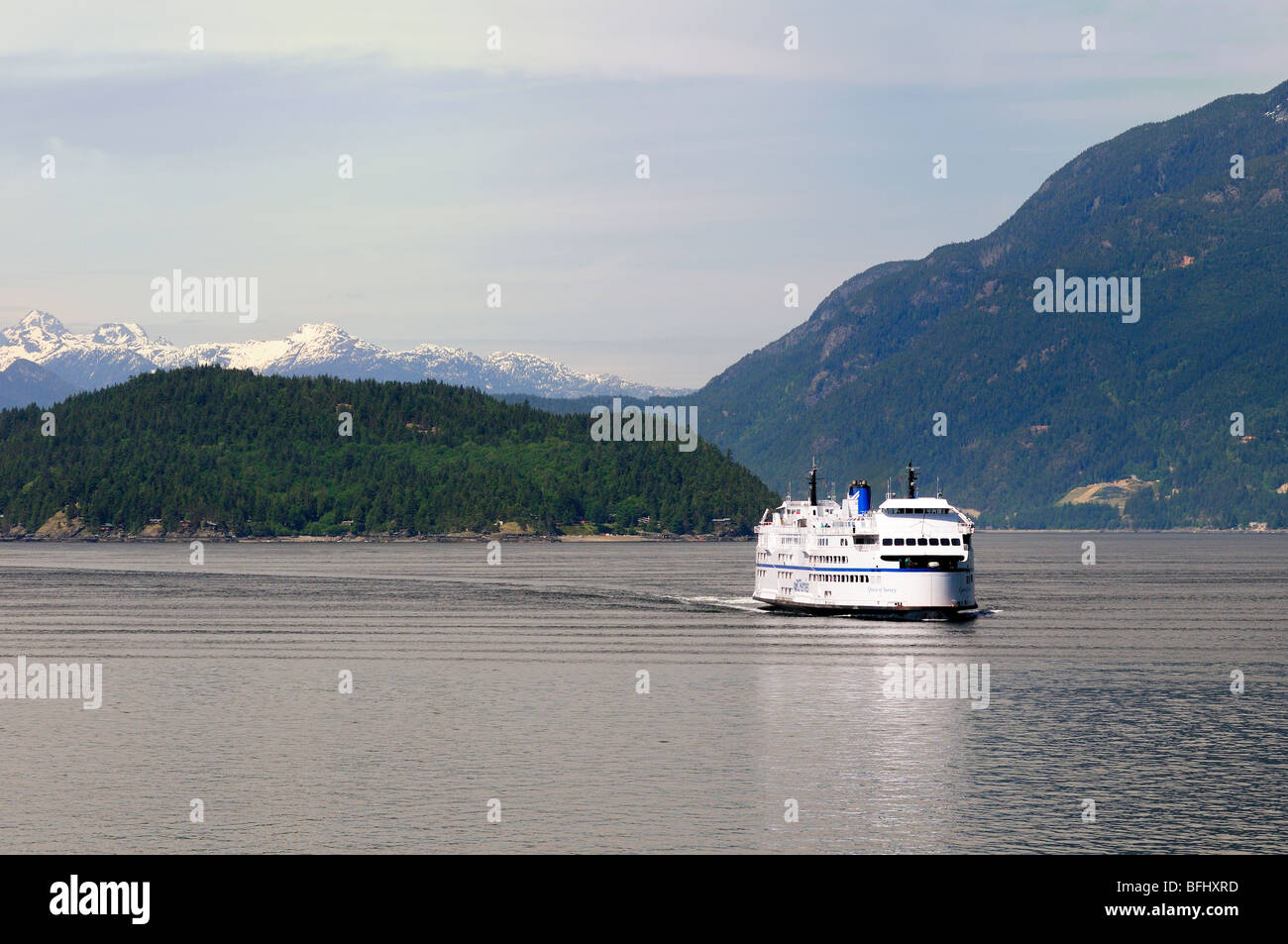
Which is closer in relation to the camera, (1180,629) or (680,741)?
(680,741)

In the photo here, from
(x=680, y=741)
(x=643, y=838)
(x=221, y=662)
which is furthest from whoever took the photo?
(x=221, y=662)

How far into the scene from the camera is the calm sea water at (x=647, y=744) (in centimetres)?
5550

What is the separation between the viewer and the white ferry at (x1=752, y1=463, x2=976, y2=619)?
134125 millimetres

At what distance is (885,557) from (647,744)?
222 feet

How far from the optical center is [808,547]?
152 m

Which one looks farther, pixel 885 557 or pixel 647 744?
pixel 885 557

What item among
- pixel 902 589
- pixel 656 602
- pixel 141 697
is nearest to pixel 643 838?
pixel 141 697

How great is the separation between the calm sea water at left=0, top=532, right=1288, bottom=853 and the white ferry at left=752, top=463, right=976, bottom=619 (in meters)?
3.40

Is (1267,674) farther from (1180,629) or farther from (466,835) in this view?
(466,835)

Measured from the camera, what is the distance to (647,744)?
7425 cm

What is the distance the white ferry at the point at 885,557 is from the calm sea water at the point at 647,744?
340 cm

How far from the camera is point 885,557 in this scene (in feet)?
452

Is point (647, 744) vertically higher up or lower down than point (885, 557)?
lower down
